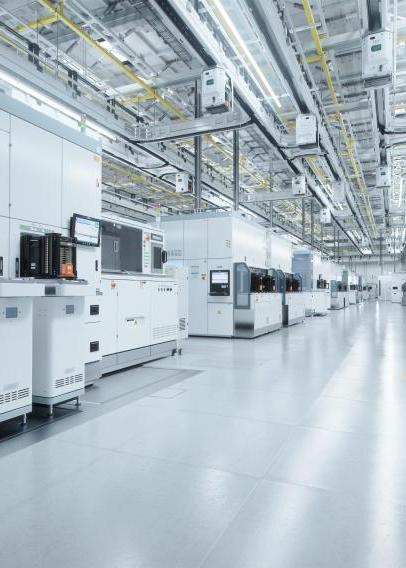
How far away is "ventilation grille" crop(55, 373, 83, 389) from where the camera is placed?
3.39 meters

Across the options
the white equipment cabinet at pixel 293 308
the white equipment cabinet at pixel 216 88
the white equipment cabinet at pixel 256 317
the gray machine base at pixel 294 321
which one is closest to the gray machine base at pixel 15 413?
the white equipment cabinet at pixel 216 88

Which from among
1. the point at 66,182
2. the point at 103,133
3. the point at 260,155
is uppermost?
the point at 260,155

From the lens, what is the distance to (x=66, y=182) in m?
3.76

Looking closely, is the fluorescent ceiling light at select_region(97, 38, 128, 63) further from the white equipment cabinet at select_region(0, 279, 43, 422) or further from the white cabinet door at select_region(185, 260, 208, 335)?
the white equipment cabinet at select_region(0, 279, 43, 422)

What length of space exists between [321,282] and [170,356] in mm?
11846

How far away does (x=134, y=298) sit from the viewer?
5.38m

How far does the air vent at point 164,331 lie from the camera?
5.94 m

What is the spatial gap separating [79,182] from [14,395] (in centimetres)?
206

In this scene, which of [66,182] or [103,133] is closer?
[66,182]

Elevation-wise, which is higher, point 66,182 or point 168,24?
point 168,24

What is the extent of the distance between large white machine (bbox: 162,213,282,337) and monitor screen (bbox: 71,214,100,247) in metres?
4.94

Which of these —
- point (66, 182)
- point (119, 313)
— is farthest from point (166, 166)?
point (66, 182)

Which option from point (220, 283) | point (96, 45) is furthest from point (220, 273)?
point (96, 45)

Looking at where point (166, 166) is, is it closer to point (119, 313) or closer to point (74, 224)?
point (119, 313)
